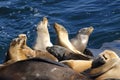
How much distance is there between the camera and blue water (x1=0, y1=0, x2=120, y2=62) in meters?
11.7

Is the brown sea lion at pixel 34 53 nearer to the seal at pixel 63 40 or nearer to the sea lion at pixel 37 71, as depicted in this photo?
the seal at pixel 63 40

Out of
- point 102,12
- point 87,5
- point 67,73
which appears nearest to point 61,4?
point 87,5

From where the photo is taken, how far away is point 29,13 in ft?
46.1

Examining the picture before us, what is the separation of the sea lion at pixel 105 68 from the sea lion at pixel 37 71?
36 centimetres

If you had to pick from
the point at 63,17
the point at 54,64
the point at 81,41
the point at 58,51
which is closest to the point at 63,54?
the point at 58,51

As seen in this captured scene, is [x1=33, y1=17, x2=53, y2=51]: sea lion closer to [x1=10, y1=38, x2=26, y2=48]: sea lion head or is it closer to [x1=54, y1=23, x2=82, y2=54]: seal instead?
[x1=54, y1=23, x2=82, y2=54]: seal

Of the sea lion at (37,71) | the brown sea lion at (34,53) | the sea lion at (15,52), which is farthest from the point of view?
the brown sea lion at (34,53)

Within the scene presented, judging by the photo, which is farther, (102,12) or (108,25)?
(102,12)

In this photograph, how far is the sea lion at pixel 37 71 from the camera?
18.2ft

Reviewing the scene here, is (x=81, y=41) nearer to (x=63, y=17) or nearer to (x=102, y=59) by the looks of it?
(x=102, y=59)

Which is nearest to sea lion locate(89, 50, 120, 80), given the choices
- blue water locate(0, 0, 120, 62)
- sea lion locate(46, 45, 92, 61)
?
sea lion locate(46, 45, 92, 61)

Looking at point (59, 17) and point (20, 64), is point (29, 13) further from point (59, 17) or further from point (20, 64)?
point (20, 64)

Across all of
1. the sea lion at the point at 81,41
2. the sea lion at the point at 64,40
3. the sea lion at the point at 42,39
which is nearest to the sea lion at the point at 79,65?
the sea lion at the point at 64,40

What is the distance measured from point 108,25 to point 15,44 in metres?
6.31
